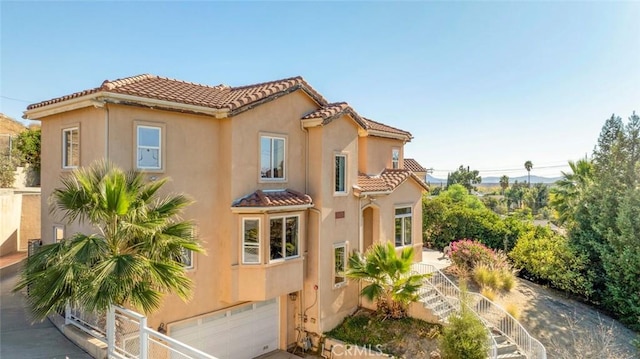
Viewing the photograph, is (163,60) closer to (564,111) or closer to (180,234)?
(180,234)

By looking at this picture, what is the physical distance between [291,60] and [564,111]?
20.4 m

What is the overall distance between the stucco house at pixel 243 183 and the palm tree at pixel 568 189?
16184mm

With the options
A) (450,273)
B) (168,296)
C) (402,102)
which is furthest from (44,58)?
(450,273)

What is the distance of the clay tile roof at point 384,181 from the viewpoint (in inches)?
Result: 760

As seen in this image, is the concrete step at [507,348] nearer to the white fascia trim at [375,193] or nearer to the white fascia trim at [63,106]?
the white fascia trim at [375,193]

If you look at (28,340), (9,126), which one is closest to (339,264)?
(28,340)

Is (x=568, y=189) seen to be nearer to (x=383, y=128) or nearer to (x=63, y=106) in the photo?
(x=383, y=128)

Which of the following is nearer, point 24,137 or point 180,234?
point 180,234

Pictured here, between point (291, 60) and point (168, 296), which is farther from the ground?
point (291, 60)

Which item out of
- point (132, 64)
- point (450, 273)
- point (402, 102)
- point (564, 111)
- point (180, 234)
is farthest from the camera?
point (402, 102)

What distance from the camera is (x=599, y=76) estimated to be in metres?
20.8

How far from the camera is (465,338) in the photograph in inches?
506

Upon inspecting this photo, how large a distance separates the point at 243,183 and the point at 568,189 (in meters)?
27.0

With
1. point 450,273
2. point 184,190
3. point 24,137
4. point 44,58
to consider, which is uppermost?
A: point 44,58
